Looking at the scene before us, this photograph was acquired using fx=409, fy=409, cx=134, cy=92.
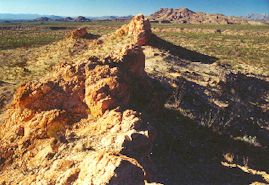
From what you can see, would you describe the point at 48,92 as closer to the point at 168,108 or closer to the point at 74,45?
the point at 168,108

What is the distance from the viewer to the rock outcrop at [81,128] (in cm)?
902

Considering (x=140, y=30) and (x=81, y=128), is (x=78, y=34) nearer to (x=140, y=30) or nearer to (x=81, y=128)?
(x=140, y=30)

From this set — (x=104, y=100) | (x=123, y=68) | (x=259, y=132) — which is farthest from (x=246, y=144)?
(x=104, y=100)

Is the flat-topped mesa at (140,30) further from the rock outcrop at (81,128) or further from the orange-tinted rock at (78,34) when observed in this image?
the rock outcrop at (81,128)

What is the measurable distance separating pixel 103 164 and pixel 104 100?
3.79 m

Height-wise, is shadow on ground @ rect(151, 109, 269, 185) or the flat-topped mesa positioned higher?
the flat-topped mesa

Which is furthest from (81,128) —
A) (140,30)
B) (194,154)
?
(140,30)

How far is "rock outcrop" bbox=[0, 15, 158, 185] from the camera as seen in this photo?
902 cm

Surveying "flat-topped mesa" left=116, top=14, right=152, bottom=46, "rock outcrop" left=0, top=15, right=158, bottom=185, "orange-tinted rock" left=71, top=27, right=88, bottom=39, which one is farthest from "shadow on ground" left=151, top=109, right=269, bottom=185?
"orange-tinted rock" left=71, top=27, right=88, bottom=39

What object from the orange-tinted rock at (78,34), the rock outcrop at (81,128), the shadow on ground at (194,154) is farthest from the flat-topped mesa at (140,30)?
the rock outcrop at (81,128)

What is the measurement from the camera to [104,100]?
1211 centimetres

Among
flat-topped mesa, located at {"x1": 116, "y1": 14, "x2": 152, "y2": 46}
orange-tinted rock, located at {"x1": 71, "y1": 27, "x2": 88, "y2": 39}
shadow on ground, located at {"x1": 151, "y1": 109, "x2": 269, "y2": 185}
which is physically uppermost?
flat-topped mesa, located at {"x1": 116, "y1": 14, "x2": 152, "y2": 46}

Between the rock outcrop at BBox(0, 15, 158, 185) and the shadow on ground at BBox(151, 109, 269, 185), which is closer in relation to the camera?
the rock outcrop at BBox(0, 15, 158, 185)

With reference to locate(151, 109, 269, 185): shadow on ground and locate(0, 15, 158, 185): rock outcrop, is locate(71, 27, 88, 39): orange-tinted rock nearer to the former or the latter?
locate(0, 15, 158, 185): rock outcrop
